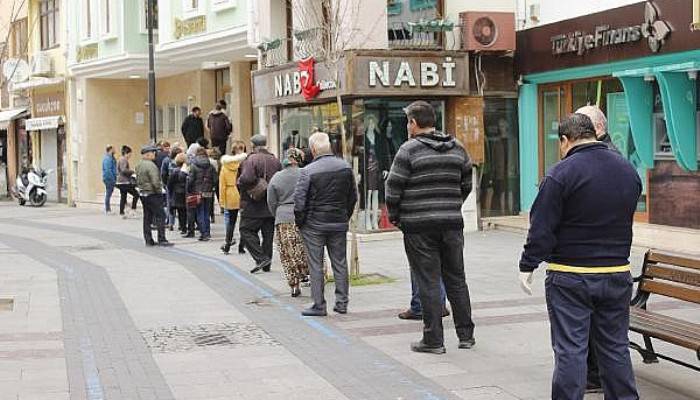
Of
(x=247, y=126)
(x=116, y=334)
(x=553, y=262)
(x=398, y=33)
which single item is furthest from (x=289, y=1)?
(x=553, y=262)

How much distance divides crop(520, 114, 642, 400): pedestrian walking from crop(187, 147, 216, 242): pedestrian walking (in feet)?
39.7

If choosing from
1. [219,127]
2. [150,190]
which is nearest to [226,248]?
[150,190]

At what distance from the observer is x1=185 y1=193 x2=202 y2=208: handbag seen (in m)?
17.3

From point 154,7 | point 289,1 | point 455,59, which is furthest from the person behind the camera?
point 154,7

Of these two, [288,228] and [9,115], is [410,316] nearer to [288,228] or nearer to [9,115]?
[288,228]

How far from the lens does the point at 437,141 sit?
800 cm

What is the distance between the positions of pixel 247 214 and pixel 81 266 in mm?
2972

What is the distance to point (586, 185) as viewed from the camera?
5578mm

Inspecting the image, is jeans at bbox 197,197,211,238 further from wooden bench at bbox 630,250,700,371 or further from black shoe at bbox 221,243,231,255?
wooden bench at bbox 630,250,700,371

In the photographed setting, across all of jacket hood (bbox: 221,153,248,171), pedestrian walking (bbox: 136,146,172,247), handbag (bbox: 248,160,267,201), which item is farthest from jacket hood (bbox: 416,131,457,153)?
pedestrian walking (bbox: 136,146,172,247)

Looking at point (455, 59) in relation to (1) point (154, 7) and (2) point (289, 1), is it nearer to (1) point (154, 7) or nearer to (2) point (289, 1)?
(2) point (289, 1)

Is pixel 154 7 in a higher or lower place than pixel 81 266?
higher

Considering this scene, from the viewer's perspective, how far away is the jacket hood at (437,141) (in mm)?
7953

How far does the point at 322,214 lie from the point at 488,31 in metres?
8.23
